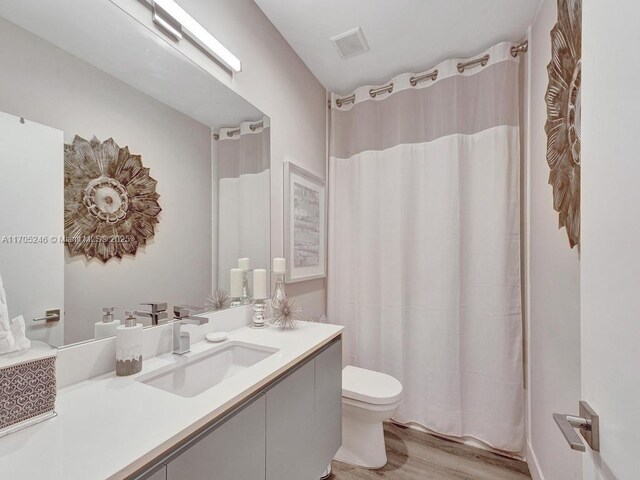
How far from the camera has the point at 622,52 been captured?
1.49ft

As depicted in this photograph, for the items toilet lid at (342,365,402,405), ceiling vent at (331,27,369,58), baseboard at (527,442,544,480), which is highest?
ceiling vent at (331,27,369,58)

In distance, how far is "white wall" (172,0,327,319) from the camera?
1.47m

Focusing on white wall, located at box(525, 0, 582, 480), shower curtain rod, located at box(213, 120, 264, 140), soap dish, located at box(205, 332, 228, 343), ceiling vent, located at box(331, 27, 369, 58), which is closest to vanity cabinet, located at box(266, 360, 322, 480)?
soap dish, located at box(205, 332, 228, 343)

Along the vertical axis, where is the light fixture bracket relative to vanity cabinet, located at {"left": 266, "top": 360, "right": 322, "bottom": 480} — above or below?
above

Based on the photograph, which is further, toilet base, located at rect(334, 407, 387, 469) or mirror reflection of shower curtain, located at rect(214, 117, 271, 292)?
toilet base, located at rect(334, 407, 387, 469)

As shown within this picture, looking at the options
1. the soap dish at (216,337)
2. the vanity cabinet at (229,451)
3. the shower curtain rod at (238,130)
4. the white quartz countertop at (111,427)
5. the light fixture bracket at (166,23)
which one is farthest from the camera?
the shower curtain rod at (238,130)

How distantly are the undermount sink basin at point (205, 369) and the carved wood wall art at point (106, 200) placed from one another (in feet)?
1.43

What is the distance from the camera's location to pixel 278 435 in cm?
99

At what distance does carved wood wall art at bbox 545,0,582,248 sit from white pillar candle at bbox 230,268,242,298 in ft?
4.72

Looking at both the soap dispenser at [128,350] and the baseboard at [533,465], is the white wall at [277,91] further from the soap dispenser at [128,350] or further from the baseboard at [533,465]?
the baseboard at [533,465]

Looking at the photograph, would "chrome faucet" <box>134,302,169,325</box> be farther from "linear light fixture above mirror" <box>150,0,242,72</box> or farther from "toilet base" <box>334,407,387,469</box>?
"toilet base" <box>334,407,387,469</box>

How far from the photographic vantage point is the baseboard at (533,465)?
1.55 m

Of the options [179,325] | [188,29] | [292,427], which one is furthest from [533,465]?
[188,29]

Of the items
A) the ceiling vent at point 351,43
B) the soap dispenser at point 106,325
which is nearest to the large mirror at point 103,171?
the soap dispenser at point 106,325
